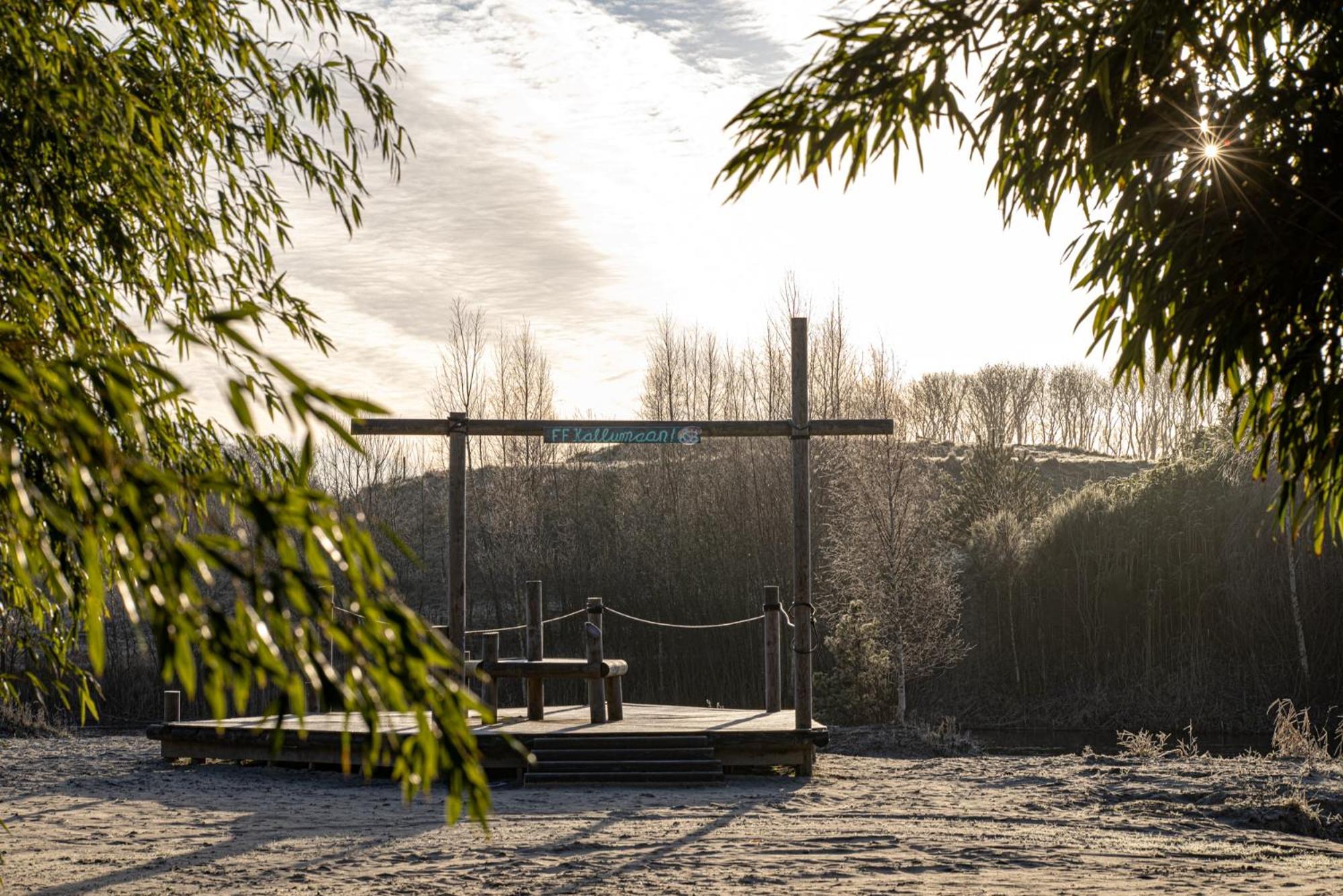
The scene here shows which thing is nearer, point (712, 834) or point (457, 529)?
point (712, 834)

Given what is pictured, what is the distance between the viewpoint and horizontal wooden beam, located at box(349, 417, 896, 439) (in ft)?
33.0

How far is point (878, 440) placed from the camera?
21.3m

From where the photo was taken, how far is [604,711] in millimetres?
10781

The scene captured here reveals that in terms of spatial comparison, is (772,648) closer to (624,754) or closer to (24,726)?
(624,754)

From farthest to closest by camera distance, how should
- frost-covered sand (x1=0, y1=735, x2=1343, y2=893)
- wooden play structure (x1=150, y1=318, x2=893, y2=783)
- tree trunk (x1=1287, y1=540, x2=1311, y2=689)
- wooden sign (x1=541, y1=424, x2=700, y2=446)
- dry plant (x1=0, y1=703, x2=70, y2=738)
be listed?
1. tree trunk (x1=1287, y1=540, x2=1311, y2=689)
2. dry plant (x1=0, y1=703, x2=70, y2=738)
3. wooden sign (x1=541, y1=424, x2=700, y2=446)
4. wooden play structure (x1=150, y1=318, x2=893, y2=783)
5. frost-covered sand (x1=0, y1=735, x2=1343, y2=893)

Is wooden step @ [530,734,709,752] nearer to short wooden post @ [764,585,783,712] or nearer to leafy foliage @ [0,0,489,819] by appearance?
short wooden post @ [764,585,783,712]

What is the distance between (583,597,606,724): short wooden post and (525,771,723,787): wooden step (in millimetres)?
1048

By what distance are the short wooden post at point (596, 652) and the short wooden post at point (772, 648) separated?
1610 millimetres

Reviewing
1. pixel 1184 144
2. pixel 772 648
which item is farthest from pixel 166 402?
pixel 772 648

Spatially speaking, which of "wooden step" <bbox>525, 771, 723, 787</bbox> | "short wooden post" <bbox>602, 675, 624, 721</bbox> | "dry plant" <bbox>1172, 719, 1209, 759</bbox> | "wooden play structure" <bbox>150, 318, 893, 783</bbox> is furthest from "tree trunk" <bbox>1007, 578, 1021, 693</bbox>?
"wooden step" <bbox>525, 771, 723, 787</bbox>

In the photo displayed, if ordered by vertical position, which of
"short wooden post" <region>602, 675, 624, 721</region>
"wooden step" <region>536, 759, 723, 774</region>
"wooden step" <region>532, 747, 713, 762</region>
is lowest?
"wooden step" <region>536, 759, 723, 774</region>

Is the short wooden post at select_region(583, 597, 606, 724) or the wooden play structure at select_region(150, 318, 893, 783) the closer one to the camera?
the wooden play structure at select_region(150, 318, 893, 783)

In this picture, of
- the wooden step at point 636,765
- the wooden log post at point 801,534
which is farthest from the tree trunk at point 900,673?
the wooden step at point 636,765

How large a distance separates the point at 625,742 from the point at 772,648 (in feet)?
7.40
